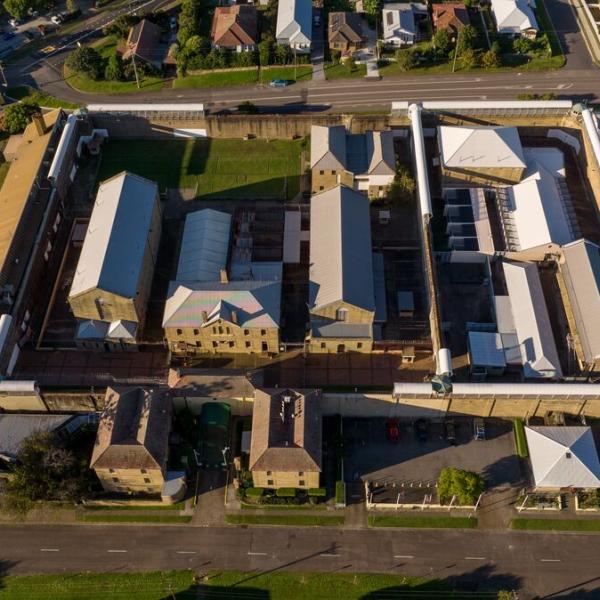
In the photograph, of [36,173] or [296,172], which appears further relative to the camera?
[296,172]

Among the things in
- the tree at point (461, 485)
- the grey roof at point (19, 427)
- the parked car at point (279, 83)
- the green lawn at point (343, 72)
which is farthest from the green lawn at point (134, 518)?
the green lawn at point (343, 72)

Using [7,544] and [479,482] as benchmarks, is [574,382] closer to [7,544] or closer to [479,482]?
[479,482]

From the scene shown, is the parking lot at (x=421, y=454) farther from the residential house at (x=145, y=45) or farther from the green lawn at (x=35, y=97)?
the residential house at (x=145, y=45)

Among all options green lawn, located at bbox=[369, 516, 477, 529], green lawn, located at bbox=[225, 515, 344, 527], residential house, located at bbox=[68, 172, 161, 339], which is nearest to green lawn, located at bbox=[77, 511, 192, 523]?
green lawn, located at bbox=[225, 515, 344, 527]

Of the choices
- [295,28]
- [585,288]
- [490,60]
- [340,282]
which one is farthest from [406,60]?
[340,282]

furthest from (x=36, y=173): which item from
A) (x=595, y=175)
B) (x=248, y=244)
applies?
(x=595, y=175)

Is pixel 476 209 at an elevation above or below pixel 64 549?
above
